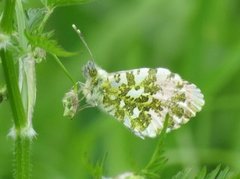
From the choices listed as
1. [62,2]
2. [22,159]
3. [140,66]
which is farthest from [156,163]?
[140,66]

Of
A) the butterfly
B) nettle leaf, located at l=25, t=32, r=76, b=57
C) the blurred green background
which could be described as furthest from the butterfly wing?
the blurred green background

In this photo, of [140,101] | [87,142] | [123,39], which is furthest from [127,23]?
[140,101]

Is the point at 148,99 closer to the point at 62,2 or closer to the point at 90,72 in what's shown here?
the point at 90,72

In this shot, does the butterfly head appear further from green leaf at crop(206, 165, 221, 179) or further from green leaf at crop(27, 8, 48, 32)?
green leaf at crop(206, 165, 221, 179)

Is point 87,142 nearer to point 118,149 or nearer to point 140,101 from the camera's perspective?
point 118,149

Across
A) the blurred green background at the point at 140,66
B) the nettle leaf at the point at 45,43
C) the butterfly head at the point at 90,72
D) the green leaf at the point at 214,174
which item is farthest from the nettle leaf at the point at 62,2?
the blurred green background at the point at 140,66

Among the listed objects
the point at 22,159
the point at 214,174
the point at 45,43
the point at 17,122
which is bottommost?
the point at 214,174

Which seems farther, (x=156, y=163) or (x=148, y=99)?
(x=148, y=99)
